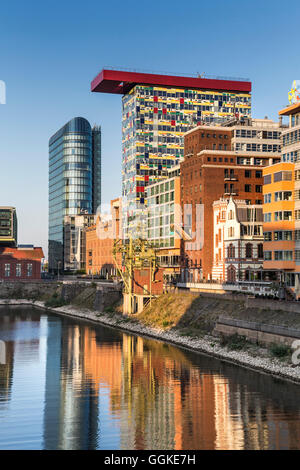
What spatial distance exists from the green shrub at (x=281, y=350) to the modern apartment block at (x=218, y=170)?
6568 centimetres

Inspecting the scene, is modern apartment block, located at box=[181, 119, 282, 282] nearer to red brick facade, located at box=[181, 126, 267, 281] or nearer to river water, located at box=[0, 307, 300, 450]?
red brick facade, located at box=[181, 126, 267, 281]

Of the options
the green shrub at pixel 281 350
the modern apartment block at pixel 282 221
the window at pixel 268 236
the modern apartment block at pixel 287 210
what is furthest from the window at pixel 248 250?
the green shrub at pixel 281 350

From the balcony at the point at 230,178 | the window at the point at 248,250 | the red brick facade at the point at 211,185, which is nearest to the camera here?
the window at the point at 248,250

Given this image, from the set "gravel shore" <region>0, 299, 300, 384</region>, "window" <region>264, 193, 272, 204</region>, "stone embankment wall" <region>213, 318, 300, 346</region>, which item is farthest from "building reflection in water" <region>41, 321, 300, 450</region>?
"window" <region>264, 193, 272, 204</region>

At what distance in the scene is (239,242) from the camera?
11800 cm

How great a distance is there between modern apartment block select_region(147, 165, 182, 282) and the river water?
217 ft

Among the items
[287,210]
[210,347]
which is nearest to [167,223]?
[287,210]

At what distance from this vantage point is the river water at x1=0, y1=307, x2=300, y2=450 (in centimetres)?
4556

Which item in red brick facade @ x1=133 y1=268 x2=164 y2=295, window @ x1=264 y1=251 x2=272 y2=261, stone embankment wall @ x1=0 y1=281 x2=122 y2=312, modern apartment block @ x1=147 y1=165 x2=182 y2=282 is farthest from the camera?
modern apartment block @ x1=147 y1=165 x2=182 y2=282

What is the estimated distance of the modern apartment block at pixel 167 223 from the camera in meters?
157

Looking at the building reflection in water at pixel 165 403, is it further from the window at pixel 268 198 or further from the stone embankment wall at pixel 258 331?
the window at pixel 268 198

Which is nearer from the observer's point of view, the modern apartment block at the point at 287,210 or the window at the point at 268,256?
the modern apartment block at the point at 287,210
